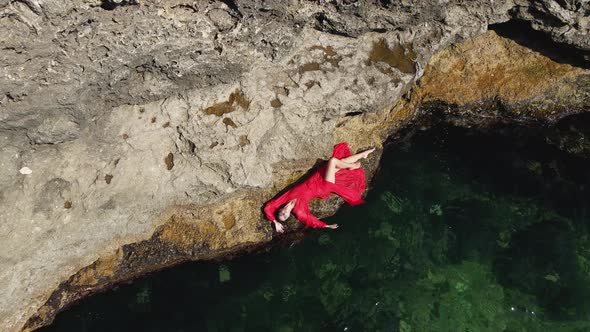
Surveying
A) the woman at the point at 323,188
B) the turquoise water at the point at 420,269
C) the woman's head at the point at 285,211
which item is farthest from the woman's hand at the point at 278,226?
the turquoise water at the point at 420,269

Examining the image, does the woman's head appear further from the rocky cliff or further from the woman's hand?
the rocky cliff

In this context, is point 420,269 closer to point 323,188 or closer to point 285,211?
point 323,188

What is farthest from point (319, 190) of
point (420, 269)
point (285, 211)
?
point (420, 269)

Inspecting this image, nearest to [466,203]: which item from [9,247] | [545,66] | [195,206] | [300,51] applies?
[545,66]

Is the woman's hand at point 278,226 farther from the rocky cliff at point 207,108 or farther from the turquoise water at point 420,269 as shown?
the turquoise water at point 420,269

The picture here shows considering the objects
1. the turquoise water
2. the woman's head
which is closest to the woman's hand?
the woman's head

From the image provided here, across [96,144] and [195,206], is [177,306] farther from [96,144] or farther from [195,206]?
[96,144]
